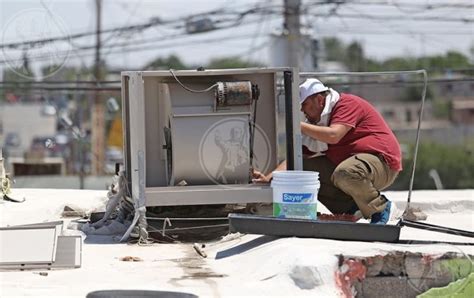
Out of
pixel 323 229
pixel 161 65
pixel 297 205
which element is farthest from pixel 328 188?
pixel 161 65

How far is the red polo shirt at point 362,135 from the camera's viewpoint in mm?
7004

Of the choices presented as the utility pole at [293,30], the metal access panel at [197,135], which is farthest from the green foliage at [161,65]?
the metal access panel at [197,135]

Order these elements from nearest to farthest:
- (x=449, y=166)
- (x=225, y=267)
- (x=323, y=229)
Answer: (x=225, y=267) → (x=323, y=229) → (x=449, y=166)

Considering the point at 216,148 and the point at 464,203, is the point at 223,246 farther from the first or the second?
the point at 464,203

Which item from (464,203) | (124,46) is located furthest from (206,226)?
(124,46)

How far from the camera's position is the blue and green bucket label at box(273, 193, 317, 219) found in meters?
6.38

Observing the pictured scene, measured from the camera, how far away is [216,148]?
23.5 ft

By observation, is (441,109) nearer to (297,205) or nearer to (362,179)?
(362,179)

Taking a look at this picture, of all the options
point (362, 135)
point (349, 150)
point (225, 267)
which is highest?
point (362, 135)

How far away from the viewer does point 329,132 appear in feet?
22.6

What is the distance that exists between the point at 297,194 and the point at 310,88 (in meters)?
1.12

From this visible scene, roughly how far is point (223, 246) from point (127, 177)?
127 cm

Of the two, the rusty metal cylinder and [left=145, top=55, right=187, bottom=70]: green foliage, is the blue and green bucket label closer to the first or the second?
the rusty metal cylinder

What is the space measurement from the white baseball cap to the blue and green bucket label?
1054 millimetres
